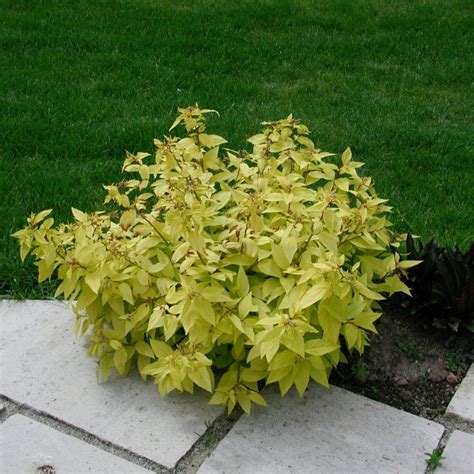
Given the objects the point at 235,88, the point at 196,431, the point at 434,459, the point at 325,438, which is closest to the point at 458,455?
the point at 434,459

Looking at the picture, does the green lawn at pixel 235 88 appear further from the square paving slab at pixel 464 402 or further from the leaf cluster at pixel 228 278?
the square paving slab at pixel 464 402

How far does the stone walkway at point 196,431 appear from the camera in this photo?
8.16 feet

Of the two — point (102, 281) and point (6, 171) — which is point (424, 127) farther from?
point (102, 281)

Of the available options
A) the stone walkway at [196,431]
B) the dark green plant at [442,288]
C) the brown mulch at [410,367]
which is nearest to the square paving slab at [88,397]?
the stone walkway at [196,431]

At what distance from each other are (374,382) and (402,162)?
A: 7.21 ft

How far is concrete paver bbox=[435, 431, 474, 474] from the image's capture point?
247 centimetres

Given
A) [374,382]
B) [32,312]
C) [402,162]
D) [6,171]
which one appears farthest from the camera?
[402,162]

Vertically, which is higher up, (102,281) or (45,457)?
(102,281)

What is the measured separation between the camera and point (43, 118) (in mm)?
5184

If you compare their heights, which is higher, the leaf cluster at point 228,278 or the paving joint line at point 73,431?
the leaf cluster at point 228,278

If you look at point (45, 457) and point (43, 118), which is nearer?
point (45, 457)

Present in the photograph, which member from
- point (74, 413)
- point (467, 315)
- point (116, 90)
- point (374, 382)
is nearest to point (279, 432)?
point (374, 382)

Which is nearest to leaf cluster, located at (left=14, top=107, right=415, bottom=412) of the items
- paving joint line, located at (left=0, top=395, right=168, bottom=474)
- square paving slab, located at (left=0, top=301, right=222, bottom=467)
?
square paving slab, located at (left=0, top=301, right=222, bottom=467)

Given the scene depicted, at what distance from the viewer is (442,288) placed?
10.1 ft
